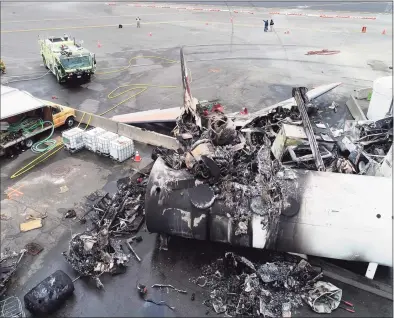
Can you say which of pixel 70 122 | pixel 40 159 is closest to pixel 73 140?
pixel 40 159

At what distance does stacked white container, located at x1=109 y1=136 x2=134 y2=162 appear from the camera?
1756cm

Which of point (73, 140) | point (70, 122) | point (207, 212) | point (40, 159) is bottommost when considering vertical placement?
point (40, 159)

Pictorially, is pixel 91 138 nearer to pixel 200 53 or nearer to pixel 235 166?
pixel 235 166

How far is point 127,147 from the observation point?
58.5 ft

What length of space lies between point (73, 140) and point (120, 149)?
261cm

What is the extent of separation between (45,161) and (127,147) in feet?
13.0

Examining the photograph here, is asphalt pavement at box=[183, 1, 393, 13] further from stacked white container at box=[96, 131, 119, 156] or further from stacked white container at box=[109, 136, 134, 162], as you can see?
stacked white container at box=[109, 136, 134, 162]

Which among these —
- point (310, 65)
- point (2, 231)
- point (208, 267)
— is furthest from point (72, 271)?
point (310, 65)

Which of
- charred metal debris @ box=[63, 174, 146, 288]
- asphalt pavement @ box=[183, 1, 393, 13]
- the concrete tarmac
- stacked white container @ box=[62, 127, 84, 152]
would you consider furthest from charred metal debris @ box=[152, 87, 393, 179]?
asphalt pavement @ box=[183, 1, 393, 13]

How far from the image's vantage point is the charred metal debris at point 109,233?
12.1 metres

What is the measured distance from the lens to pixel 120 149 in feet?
57.5

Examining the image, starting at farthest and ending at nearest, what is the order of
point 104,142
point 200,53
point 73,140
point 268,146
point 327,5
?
point 327,5, point 200,53, point 73,140, point 104,142, point 268,146

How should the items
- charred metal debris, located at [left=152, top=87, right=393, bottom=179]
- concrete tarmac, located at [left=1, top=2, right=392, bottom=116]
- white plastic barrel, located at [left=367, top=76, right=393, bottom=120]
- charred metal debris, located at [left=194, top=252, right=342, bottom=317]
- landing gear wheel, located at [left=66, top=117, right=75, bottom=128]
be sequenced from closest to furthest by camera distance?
charred metal debris, located at [left=194, top=252, right=342, bottom=317] → charred metal debris, located at [left=152, top=87, right=393, bottom=179] → landing gear wheel, located at [left=66, top=117, right=75, bottom=128] → white plastic barrel, located at [left=367, top=76, right=393, bottom=120] → concrete tarmac, located at [left=1, top=2, right=392, bottom=116]

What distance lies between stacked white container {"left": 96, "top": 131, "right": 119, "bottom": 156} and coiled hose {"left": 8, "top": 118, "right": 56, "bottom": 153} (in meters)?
2.64
